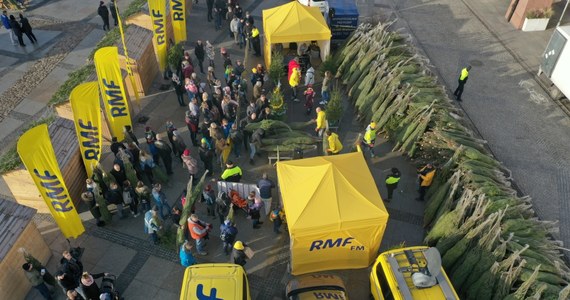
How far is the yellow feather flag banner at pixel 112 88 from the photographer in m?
13.0

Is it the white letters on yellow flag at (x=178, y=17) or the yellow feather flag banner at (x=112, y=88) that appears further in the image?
the white letters on yellow flag at (x=178, y=17)

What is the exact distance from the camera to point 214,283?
353 inches

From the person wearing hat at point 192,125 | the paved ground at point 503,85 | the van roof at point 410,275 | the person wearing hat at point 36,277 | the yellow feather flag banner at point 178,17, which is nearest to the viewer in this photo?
the van roof at point 410,275

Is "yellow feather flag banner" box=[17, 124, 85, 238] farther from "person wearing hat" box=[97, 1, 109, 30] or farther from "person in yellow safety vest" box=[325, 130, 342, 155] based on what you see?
"person wearing hat" box=[97, 1, 109, 30]

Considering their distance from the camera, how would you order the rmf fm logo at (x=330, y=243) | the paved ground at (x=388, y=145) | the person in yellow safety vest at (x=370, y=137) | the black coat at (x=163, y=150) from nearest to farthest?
the rmf fm logo at (x=330, y=243) → the paved ground at (x=388, y=145) → the black coat at (x=163, y=150) → the person in yellow safety vest at (x=370, y=137)

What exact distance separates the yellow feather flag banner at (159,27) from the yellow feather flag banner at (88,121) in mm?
4781

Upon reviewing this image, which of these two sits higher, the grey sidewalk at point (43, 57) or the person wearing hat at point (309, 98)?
the person wearing hat at point (309, 98)

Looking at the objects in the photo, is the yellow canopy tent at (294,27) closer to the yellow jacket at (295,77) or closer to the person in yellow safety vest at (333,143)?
the yellow jacket at (295,77)

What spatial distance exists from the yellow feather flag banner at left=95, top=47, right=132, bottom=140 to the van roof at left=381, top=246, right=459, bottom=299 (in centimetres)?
923

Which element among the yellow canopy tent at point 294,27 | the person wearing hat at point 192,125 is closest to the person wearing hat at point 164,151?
the person wearing hat at point 192,125

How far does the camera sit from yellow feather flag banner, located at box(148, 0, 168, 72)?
1582 cm

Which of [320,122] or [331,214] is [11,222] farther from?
[320,122]

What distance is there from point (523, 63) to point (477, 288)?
46.0 feet

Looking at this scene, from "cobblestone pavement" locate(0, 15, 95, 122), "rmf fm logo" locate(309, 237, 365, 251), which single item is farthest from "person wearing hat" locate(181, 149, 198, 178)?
"cobblestone pavement" locate(0, 15, 95, 122)
